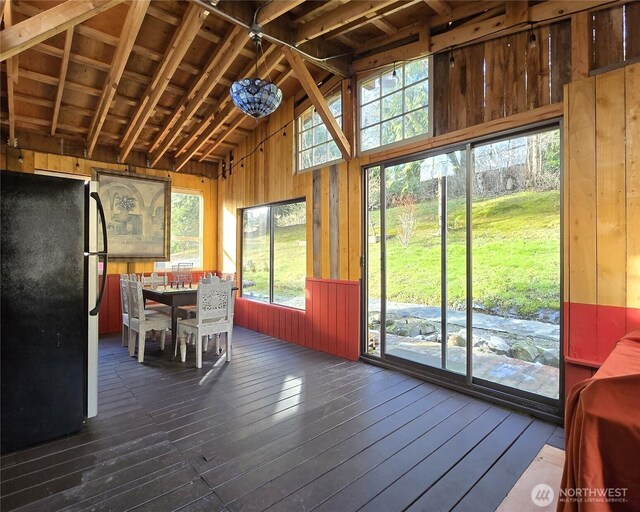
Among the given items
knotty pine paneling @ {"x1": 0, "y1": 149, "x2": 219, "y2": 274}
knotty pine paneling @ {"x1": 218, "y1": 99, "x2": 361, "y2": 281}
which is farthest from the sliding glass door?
knotty pine paneling @ {"x1": 0, "y1": 149, "x2": 219, "y2": 274}

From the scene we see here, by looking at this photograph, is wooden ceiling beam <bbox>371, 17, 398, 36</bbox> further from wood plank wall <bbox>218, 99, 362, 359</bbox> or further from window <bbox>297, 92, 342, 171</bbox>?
wood plank wall <bbox>218, 99, 362, 359</bbox>

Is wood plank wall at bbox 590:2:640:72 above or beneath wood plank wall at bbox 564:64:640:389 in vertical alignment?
above

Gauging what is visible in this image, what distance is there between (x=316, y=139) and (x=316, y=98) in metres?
0.90

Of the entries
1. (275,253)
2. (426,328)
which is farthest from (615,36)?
(275,253)

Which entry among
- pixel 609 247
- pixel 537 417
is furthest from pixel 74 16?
pixel 537 417

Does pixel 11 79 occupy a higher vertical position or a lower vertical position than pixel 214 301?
higher

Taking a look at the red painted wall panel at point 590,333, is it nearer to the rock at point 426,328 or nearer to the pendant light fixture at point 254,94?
the rock at point 426,328

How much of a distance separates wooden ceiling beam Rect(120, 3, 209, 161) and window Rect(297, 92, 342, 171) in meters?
1.82

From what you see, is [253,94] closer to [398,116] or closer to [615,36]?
[398,116]

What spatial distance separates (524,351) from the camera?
9.43ft

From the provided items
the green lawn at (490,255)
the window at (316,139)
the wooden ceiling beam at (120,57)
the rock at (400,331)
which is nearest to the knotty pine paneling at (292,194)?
the window at (316,139)

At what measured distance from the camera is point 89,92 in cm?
435

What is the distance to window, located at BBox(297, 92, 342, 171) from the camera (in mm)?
4418

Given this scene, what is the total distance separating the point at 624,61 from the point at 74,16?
3944mm
